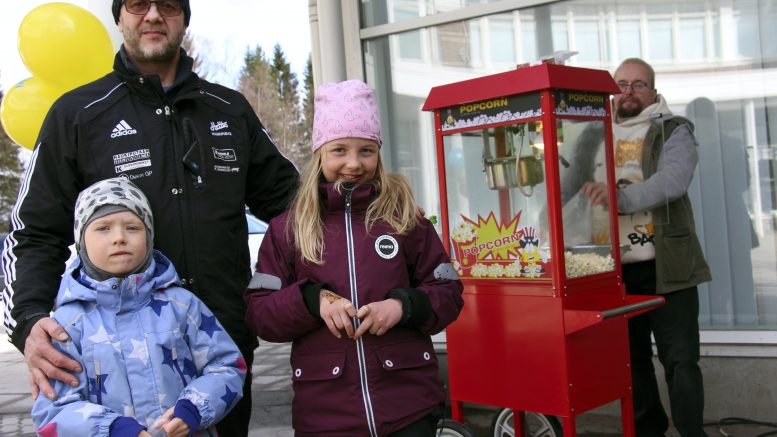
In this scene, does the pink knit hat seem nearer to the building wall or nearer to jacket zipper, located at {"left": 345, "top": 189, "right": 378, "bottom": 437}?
jacket zipper, located at {"left": 345, "top": 189, "right": 378, "bottom": 437}

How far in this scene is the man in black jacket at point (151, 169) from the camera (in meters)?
2.21

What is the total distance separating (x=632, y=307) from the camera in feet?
10.8

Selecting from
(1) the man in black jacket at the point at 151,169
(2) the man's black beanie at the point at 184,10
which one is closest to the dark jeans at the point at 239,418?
(1) the man in black jacket at the point at 151,169

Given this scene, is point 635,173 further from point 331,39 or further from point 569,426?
point 331,39

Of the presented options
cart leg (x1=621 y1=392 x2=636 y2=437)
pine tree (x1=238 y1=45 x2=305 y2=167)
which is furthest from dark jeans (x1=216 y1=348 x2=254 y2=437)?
pine tree (x1=238 y1=45 x2=305 y2=167)

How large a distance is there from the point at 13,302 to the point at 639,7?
154 inches

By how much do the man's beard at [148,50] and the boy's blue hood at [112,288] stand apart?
63 cm

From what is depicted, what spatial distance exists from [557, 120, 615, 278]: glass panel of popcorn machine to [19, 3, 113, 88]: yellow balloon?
8.81ft

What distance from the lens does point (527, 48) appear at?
514cm

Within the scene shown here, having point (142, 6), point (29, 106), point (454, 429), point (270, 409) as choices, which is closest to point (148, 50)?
point (142, 6)

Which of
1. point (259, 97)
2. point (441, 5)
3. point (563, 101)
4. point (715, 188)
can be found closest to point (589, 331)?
point (563, 101)

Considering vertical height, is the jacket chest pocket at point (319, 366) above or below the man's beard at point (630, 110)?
below

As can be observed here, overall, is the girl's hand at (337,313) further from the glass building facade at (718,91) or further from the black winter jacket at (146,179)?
the glass building facade at (718,91)

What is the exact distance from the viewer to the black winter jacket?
2205 mm
